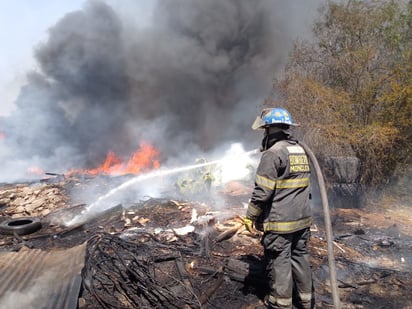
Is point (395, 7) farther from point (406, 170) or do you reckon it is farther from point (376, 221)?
point (376, 221)

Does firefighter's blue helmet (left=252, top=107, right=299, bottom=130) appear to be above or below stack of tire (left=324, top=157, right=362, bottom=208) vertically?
above

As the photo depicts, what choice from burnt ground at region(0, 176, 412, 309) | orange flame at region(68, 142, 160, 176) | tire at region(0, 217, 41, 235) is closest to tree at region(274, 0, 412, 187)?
→ burnt ground at region(0, 176, 412, 309)

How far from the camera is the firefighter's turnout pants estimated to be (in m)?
2.95

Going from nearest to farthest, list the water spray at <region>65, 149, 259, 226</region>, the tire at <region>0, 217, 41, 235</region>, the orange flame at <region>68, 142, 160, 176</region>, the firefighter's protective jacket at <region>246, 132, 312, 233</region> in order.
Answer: the firefighter's protective jacket at <region>246, 132, 312, 233</region> → the tire at <region>0, 217, 41, 235</region> → the water spray at <region>65, 149, 259, 226</region> → the orange flame at <region>68, 142, 160, 176</region>

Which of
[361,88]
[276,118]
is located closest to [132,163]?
[361,88]

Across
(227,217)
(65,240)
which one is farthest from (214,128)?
(65,240)

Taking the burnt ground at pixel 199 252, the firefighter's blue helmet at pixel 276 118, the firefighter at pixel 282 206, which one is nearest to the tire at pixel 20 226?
the burnt ground at pixel 199 252

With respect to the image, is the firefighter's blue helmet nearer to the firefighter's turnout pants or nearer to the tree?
the firefighter's turnout pants

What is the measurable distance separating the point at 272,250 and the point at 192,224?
9.17 ft

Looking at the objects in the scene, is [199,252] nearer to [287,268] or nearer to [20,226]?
[287,268]

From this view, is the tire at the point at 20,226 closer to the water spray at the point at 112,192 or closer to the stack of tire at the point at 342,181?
the water spray at the point at 112,192

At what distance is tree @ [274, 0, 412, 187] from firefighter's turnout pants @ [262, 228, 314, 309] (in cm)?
512

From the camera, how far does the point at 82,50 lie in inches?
633

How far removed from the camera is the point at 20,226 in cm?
557
